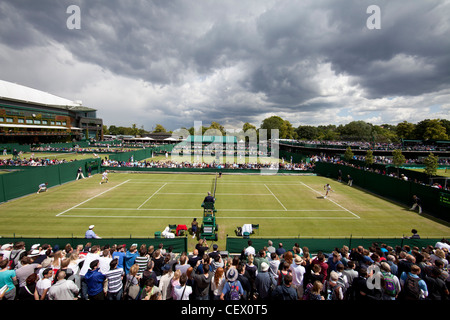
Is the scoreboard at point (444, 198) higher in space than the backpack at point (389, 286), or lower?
lower

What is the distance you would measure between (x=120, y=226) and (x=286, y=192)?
1749 centimetres

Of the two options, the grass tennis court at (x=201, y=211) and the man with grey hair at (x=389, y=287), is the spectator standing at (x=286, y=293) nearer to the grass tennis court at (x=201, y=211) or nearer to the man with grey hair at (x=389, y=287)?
the man with grey hair at (x=389, y=287)

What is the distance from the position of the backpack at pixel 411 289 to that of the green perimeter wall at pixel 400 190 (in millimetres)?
16955

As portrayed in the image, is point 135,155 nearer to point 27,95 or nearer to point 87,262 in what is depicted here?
point 87,262

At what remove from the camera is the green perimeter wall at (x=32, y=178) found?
19578 mm

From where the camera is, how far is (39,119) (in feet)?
272

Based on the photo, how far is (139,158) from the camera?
48625 millimetres

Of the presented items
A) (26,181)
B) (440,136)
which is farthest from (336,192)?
(440,136)

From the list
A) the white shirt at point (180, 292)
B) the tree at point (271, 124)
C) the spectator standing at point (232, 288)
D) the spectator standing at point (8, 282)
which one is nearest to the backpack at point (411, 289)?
the spectator standing at point (232, 288)

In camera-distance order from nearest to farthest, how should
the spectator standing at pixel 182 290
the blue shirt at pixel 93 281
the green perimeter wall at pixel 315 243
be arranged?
1. the spectator standing at pixel 182 290
2. the blue shirt at pixel 93 281
3. the green perimeter wall at pixel 315 243

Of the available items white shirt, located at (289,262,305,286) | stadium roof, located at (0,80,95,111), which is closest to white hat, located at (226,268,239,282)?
white shirt, located at (289,262,305,286)

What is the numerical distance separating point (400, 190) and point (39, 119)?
358 feet
